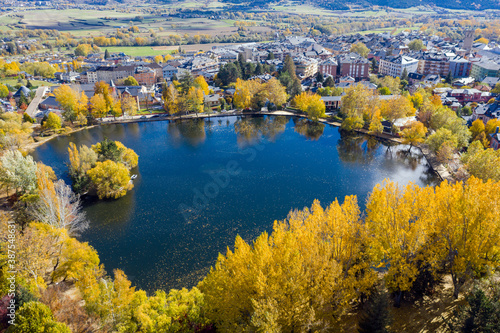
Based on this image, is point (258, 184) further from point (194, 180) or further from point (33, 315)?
point (33, 315)

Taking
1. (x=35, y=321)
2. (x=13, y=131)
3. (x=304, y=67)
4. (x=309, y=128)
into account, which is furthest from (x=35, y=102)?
(x=35, y=321)

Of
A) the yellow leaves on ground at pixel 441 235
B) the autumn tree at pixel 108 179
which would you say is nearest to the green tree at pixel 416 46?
the yellow leaves on ground at pixel 441 235

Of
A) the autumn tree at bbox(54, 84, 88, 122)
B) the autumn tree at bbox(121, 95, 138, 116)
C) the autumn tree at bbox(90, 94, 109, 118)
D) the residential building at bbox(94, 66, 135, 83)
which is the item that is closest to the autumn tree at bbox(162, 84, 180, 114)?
the autumn tree at bbox(121, 95, 138, 116)

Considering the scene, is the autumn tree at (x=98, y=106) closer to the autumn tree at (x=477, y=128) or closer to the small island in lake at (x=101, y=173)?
the small island in lake at (x=101, y=173)

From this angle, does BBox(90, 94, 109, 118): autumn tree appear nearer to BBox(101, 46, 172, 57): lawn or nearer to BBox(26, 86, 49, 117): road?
BBox(26, 86, 49, 117): road

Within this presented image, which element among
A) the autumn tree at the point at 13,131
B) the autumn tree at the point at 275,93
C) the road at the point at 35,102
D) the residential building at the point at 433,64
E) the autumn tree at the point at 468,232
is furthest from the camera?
the residential building at the point at 433,64

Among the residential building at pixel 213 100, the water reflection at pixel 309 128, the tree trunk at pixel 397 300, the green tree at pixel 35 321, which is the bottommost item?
the water reflection at pixel 309 128

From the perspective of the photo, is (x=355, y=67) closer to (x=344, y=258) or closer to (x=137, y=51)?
(x=344, y=258)
